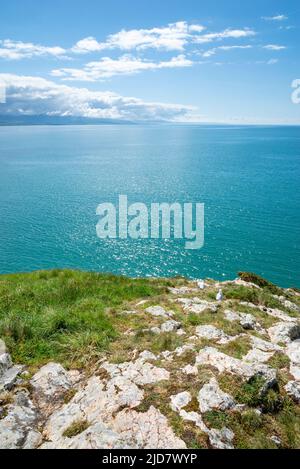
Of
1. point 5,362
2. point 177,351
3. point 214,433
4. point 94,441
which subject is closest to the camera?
point 94,441

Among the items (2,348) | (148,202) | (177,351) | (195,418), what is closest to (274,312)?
(177,351)

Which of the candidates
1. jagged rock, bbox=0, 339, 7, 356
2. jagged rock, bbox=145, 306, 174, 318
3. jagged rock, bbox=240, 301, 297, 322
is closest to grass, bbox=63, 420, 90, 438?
jagged rock, bbox=0, 339, 7, 356

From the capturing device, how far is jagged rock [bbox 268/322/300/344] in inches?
568

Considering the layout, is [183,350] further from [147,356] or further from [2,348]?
[2,348]

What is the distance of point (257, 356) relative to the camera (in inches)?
485

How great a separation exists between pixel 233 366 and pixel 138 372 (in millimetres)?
3217

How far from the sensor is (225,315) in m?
16.5

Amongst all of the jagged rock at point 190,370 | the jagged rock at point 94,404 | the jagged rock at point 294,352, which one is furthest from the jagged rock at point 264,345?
the jagged rock at point 94,404

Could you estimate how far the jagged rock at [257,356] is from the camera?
1200 cm

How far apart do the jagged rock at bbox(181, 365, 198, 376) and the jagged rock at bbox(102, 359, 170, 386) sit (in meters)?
0.58

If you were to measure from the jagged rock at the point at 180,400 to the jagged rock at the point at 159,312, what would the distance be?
6.31 metres

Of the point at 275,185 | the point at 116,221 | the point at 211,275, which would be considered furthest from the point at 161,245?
the point at 275,185

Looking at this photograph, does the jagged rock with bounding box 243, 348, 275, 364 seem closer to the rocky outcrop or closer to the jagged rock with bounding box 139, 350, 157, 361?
the jagged rock with bounding box 139, 350, 157, 361

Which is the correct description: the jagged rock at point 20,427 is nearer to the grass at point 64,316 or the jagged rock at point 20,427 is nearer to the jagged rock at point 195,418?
the grass at point 64,316
